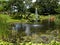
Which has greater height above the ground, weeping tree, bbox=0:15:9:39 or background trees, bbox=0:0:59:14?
background trees, bbox=0:0:59:14

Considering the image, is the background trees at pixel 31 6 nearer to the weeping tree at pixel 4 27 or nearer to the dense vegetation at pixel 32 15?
the dense vegetation at pixel 32 15

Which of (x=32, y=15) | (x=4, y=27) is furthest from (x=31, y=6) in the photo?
(x=4, y=27)

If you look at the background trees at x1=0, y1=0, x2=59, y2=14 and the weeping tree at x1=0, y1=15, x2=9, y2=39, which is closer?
the weeping tree at x1=0, y1=15, x2=9, y2=39

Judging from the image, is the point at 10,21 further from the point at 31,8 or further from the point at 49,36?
the point at 49,36

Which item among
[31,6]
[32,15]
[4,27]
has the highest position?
[31,6]

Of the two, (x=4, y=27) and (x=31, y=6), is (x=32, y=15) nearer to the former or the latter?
(x=31, y=6)

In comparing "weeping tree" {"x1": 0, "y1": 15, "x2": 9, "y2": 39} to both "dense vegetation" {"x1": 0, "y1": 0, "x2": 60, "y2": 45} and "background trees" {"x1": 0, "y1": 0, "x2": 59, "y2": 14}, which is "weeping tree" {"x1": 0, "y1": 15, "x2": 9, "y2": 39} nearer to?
"dense vegetation" {"x1": 0, "y1": 0, "x2": 60, "y2": 45}

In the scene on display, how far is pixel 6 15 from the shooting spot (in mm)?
4102

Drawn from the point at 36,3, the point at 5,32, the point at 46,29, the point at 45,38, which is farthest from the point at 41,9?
the point at 5,32

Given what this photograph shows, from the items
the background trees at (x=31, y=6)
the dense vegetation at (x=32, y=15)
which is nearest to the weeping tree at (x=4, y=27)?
the dense vegetation at (x=32, y=15)

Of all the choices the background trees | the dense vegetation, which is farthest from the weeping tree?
the background trees

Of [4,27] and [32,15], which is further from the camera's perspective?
[32,15]

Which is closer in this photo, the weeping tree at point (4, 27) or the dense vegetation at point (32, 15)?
the weeping tree at point (4, 27)

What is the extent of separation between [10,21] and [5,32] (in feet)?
1.32
